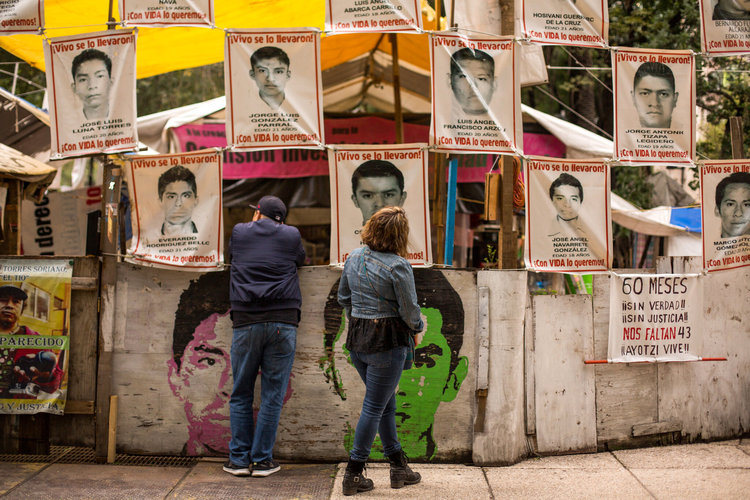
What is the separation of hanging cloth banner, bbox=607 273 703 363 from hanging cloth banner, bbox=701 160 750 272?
0.28m

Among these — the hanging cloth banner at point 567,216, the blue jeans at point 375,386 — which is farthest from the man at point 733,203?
the blue jeans at point 375,386

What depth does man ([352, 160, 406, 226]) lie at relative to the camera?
551 centimetres

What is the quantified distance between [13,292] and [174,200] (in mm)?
1390

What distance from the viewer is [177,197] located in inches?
217

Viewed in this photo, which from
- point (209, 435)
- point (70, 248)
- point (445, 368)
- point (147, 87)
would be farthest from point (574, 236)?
point (147, 87)

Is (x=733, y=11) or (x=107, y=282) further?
(x=733, y=11)

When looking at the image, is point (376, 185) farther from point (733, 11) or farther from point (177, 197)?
point (733, 11)

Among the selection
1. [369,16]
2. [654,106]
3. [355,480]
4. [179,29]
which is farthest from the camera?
[179,29]

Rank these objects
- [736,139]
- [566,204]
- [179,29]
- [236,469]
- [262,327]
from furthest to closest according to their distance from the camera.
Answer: [179,29], [736,139], [566,204], [236,469], [262,327]

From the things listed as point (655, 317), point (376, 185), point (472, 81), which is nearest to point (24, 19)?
point (376, 185)

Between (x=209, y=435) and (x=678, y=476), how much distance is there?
11.3 feet

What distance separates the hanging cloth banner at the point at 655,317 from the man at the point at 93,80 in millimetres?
4125

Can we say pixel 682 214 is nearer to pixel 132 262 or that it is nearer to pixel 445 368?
pixel 445 368

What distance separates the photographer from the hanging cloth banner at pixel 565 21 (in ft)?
18.5
